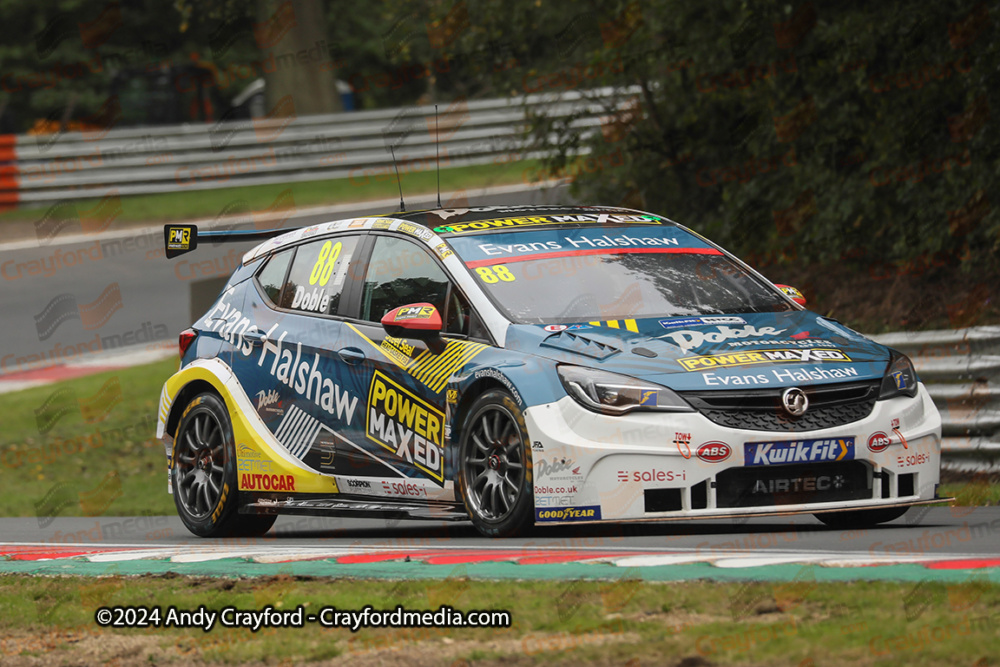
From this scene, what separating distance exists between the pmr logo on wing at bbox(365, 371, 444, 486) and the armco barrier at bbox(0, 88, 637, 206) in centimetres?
1641

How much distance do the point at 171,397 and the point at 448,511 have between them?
2739 millimetres

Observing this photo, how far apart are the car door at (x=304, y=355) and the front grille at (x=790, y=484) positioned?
217cm

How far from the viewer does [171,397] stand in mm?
9547

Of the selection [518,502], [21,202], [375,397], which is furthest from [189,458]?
[21,202]

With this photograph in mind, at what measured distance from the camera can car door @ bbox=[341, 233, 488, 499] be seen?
758cm

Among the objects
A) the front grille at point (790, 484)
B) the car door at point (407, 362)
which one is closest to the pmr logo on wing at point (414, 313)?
the car door at point (407, 362)

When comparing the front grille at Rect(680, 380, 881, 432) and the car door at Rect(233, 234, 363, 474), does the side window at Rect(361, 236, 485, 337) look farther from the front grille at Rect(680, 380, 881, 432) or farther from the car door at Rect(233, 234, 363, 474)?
the front grille at Rect(680, 380, 881, 432)

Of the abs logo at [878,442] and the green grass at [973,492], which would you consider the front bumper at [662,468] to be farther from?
the green grass at [973,492]

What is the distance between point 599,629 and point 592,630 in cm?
2

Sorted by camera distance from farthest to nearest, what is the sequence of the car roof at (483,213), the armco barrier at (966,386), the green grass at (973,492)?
the armco barrier at (966,386), the green grass at (973,492), the car roof at (483,213)

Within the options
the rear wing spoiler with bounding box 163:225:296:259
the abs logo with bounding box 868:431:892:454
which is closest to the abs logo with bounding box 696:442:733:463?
the abs logo with bounding box 868:431:892:454

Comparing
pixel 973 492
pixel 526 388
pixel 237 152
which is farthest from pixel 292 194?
pixel 526 388

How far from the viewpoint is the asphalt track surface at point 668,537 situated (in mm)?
6328

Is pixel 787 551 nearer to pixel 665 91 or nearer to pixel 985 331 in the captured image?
pixel 985 331
